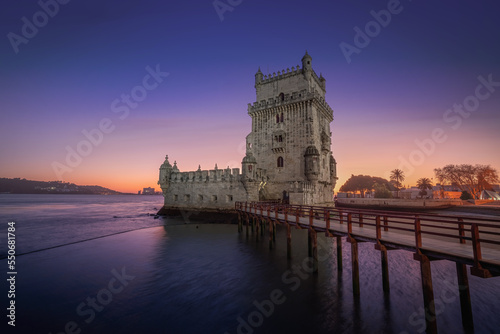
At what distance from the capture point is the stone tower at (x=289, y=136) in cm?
3048

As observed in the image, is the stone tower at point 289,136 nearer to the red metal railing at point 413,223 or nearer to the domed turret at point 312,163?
the domed turret at point 312,163

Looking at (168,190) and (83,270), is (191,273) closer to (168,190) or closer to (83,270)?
(83,270)

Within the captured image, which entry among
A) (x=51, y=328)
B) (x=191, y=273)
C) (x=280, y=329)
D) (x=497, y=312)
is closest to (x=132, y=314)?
(x=51, y=328)

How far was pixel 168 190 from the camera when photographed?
3947cm

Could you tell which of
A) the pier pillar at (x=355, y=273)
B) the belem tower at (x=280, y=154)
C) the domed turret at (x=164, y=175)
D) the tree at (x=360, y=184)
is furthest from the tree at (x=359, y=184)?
the pier pillar at (x=355, y=273)

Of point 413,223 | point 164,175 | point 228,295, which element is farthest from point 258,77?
point 413,223

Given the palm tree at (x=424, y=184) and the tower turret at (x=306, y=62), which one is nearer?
the tower turret at (x=306, y=62)

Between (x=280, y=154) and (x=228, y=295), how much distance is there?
78.9 ft

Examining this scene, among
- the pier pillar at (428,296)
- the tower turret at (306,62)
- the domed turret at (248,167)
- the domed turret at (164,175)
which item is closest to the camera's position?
the pier pillar at (428,296)

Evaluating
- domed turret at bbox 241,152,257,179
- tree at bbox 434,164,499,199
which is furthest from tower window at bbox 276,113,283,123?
tree at bbox 434,164,499,199

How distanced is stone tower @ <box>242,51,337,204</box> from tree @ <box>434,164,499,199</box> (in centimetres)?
5828

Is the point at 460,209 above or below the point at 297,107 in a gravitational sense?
below

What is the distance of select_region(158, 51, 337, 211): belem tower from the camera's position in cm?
3041

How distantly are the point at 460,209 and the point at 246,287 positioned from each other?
61667 millimetres
